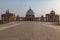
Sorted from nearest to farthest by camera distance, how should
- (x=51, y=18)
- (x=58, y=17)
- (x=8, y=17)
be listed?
(x=8, y=17) < (x=51, y=18) < (x=58, y=17)

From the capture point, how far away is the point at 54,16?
399 feet

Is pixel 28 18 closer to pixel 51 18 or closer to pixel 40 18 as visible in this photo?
pixel 40 18

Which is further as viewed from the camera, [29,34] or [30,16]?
[30,16]

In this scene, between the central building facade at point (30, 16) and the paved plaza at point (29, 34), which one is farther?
the central building facade at point (30, 16)

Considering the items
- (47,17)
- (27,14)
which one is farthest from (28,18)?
(47,17)

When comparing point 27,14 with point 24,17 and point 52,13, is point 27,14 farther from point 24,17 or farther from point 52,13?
point 52,13

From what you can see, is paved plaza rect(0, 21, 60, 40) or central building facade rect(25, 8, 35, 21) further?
central building facade rect(25, 8, 35, 21)

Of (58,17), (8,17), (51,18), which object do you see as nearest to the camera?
(8,17)

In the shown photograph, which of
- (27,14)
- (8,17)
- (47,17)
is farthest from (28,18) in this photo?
(8,17)

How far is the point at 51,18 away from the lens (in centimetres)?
11788

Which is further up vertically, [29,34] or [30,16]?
[29,34]

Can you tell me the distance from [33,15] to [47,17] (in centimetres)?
1173

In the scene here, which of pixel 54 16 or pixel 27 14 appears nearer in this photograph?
pixel 54 16

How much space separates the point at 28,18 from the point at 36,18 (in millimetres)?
6171
